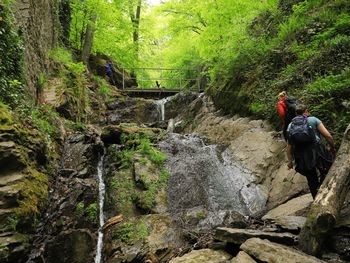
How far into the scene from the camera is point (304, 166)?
5254 mm

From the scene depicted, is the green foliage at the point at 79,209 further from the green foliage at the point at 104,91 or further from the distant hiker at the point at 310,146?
the green foliage at the point at 104,91

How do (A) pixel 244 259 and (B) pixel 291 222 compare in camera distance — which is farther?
(B) pixel 291 222

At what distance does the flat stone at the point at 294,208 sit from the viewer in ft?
19.6

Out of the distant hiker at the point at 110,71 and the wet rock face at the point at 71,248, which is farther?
the distant hiker at the point at 110,71

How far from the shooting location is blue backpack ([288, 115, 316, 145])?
16.9 ft

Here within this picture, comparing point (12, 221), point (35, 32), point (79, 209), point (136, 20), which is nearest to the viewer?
point (12, 221)

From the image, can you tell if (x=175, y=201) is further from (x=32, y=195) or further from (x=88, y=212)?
(x=32, y=195)

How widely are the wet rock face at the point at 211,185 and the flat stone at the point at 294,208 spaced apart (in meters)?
0.91

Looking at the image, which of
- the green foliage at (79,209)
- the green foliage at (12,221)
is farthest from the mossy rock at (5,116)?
the green foliage at (79,209)

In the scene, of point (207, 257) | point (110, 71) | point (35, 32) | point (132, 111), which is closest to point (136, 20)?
point (110, 71)

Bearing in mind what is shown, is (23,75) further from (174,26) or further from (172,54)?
(172,54)

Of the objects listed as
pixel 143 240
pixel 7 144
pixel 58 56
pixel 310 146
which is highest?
pixel 58 56

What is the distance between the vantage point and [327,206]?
446 centimetres

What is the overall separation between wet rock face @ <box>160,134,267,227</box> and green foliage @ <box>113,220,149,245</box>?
1023 millimetres
